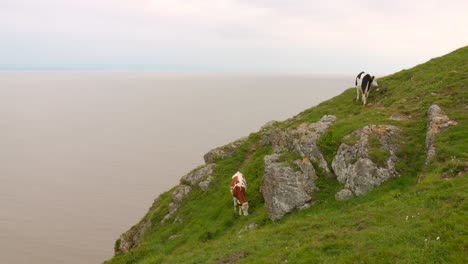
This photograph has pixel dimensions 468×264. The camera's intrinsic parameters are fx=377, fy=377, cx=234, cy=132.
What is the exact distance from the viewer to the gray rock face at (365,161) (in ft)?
57.5

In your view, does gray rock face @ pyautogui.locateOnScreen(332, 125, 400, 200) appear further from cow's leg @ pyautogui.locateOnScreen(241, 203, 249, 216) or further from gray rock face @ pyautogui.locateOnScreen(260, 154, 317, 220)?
cow's leg @ pyautogui.locateOnScreen(241, 203, 249, 216)

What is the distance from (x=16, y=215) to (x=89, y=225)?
26.3ft

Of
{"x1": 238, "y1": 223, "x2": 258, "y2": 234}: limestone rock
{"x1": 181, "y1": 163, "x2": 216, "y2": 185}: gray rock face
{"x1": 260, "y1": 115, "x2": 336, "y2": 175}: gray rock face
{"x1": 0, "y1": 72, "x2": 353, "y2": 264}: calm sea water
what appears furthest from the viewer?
{"x1": 0, "y1": 72, "x2": 353, "y2": 264}: calm sea water

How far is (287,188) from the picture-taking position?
18.6m

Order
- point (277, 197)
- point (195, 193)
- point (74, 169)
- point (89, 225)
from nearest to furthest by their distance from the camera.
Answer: point (277, 197)
point (195, 193)
point (89, 225)
point (74, 169)

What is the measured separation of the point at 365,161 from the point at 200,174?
40.1ft

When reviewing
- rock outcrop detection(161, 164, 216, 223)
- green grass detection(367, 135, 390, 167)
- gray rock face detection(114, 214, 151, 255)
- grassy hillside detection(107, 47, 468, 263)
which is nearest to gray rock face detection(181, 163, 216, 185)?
rock outcrop detection(161, 164, 216, 223)

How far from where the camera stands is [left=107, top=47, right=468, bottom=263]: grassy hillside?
1209cm

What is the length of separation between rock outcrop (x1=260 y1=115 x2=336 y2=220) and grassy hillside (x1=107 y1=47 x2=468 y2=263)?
51 cm

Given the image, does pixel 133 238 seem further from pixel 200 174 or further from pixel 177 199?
pixel 200 174

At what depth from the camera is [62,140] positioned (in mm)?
67062

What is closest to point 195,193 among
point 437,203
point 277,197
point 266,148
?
point 266,148

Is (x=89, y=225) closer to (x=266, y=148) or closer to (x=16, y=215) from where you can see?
(x=16, y=215)

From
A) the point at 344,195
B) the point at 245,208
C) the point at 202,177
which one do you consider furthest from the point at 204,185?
the point at 344,195
